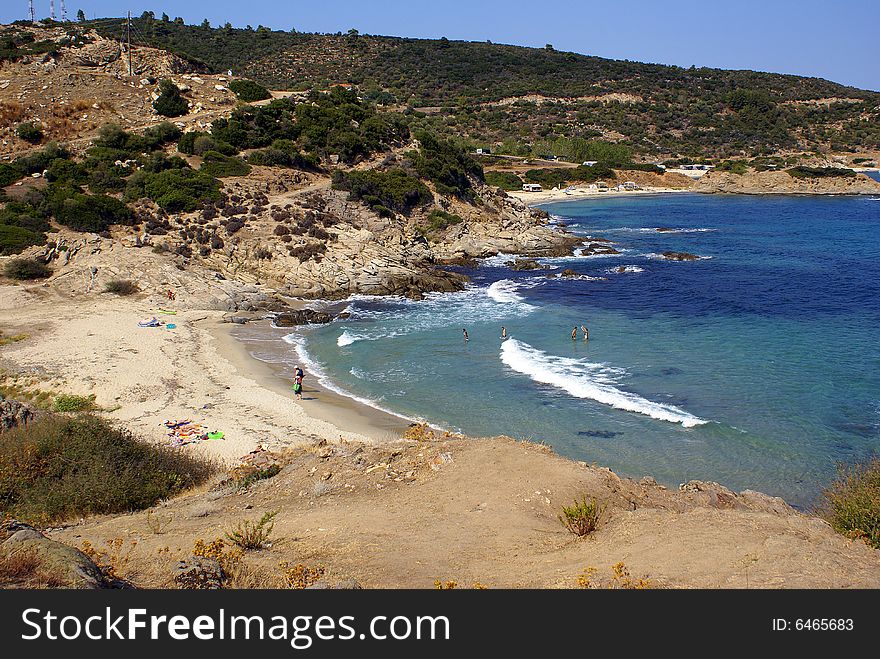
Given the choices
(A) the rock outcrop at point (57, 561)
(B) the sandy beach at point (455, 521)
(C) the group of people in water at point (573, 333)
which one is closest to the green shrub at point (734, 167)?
(C) the group of people in water at point (573, 333)

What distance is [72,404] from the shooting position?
67.2 ft

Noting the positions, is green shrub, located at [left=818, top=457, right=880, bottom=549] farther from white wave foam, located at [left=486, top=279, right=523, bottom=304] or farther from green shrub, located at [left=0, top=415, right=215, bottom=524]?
white wave foam, located at [left=486, top=279, right=523, bottom=304]

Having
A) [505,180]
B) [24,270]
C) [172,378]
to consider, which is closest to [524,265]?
[172,378]

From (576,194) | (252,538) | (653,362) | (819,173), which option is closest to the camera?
(252,538)

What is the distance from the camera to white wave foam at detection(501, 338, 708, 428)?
2148 cm

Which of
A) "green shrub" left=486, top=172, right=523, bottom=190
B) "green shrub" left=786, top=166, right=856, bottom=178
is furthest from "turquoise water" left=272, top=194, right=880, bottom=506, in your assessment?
"green shrub" left=786, top=166, right=856, bottom=178

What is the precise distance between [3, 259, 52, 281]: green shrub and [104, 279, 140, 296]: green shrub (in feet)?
12.8

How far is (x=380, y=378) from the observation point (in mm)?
25531

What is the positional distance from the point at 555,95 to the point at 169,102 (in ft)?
344

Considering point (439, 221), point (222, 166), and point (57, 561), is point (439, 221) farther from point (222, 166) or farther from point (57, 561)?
point (57, 561)

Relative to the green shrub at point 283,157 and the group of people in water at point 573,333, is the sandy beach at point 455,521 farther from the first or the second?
the green shrub at point 283,157
